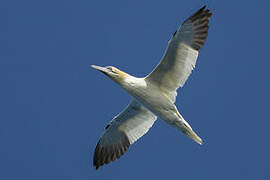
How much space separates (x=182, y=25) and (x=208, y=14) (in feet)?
2.68

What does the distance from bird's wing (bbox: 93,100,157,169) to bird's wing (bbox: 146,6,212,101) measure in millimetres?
1495

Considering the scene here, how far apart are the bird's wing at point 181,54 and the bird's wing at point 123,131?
150 centimetres

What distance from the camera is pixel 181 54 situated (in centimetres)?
1516

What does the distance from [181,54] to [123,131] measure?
346 cm

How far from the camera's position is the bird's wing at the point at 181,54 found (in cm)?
1488

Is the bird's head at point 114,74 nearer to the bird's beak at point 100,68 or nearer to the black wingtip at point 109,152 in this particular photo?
the bird's beak at point 100,68

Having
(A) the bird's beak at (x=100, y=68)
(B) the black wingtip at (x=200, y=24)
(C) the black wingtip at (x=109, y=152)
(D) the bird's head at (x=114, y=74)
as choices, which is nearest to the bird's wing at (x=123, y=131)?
(C) the black wingtip at (x=109, y=152)

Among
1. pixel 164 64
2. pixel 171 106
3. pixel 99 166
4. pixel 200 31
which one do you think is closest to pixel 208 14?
→ pixel 200 31

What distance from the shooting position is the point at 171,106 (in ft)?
50.6

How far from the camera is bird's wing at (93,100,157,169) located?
1688cm

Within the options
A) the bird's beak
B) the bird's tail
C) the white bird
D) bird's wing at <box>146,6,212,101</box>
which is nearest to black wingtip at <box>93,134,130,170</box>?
the white bird

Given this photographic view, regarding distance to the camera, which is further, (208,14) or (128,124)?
(128,124)

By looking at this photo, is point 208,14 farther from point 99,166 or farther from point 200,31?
point 99,166

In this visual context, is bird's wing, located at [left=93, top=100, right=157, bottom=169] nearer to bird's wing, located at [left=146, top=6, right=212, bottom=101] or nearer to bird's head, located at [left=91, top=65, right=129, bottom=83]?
bird's wing, located at [left=146, top=6, right=212, bottom=101]
